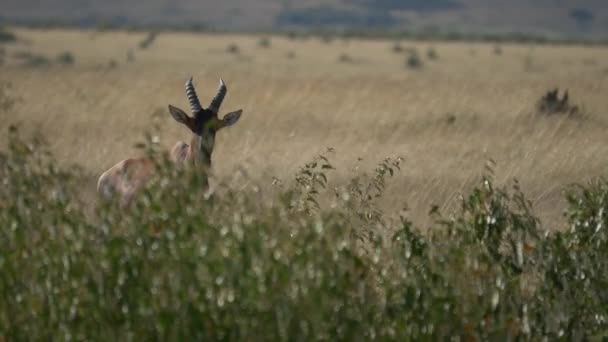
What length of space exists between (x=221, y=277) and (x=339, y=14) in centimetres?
13793

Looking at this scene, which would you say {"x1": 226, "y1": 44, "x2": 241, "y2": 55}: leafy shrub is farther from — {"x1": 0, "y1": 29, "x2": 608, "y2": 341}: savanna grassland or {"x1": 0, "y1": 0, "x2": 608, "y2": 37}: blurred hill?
{"x1": 0, "y1": 0, "x2": 608, "y2": 37}: blurred hill

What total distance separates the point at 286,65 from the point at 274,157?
31788 millimetres

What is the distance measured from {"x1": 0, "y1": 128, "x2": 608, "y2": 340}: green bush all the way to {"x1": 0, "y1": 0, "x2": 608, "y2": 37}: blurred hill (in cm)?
11687

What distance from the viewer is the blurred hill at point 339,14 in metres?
129

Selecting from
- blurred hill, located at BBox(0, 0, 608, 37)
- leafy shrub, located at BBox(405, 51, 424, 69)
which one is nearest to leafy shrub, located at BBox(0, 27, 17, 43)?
leafy shrub, located at BBox(405, 51, 424, 69)

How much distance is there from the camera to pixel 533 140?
57.7 feet

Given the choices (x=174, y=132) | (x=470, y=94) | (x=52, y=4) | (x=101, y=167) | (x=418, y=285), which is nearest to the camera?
(x=418, y=285)

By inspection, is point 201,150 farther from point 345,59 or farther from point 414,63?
point 345,59

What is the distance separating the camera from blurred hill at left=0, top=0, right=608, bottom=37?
129m

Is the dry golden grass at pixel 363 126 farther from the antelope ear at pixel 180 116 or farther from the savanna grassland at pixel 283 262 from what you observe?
the savanna grassland at pixel 283 262

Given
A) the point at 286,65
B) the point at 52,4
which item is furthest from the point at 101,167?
the point at 52,4

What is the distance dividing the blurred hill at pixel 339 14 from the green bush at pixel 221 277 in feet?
383

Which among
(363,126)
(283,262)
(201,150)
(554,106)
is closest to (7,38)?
(363,126)

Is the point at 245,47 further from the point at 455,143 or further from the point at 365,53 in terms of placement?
the point at 455,143
